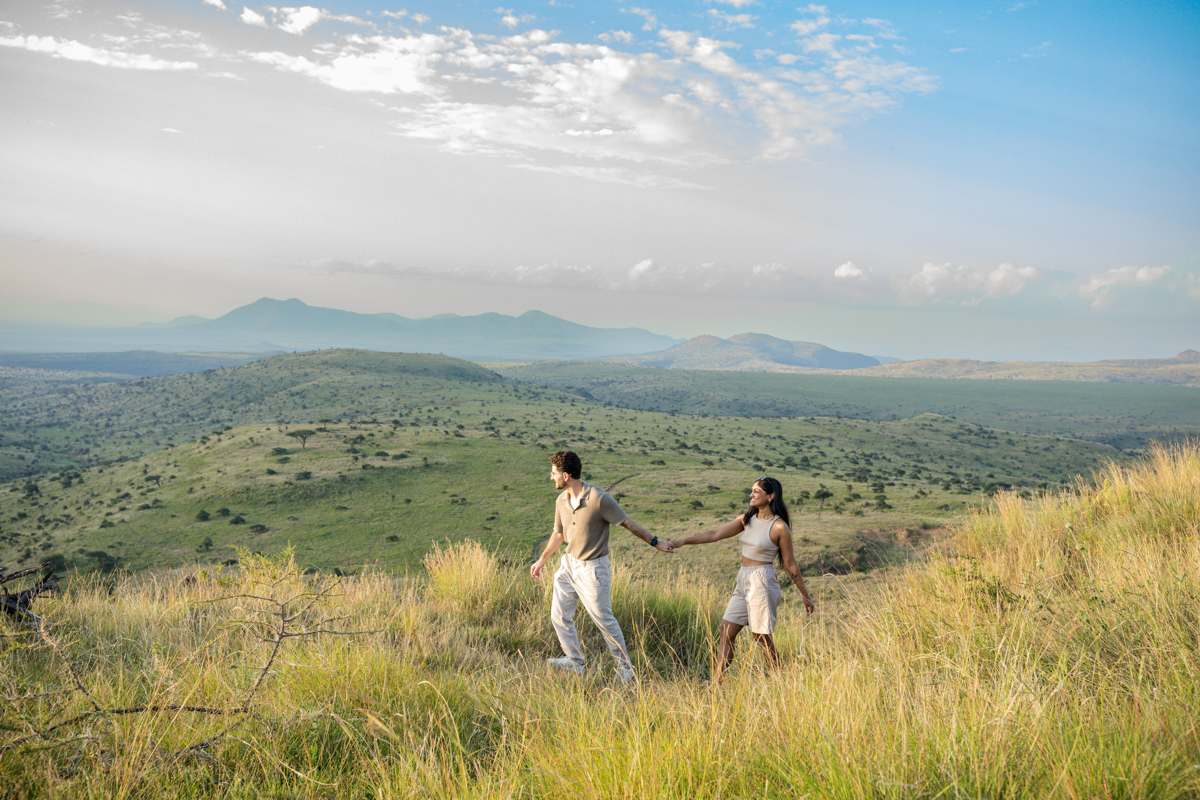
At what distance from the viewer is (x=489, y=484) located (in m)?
43.9

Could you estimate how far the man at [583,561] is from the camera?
20.0 ft

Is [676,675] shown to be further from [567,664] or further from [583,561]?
[583,561]

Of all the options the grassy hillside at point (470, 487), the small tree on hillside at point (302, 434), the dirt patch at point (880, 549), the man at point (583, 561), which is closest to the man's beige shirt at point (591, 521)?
the man at point (583, 561)

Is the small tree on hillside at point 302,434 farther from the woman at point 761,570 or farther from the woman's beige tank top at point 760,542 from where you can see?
the woman's beige tank top at point 760,542

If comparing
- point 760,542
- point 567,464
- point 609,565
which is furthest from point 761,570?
point 567,464

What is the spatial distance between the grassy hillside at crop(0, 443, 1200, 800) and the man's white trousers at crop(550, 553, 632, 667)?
424mm

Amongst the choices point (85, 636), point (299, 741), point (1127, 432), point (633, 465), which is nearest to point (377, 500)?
point (633, 465)

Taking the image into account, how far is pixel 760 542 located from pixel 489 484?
130 ft

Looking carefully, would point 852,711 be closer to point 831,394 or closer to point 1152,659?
point 1152,659

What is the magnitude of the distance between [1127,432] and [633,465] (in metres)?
132

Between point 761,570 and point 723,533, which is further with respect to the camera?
point 723,533

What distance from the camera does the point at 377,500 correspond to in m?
41.9

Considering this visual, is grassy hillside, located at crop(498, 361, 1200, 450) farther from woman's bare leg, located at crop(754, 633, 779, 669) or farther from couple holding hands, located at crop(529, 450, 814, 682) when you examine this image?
woman's bare leg, located at crop(754, 633, 779, 669)

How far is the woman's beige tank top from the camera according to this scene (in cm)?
579
